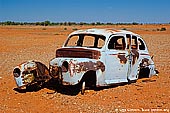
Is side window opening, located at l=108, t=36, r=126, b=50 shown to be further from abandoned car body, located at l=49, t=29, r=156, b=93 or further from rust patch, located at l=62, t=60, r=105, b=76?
rust patch, located at l=62, t=60, r=105, b=76

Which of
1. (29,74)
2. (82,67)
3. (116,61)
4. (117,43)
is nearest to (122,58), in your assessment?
(116,61)

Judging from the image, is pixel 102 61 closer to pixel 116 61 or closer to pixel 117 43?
pixel 116 61

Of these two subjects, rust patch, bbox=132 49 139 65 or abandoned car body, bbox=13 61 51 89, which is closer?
abandoned car body, bbox=13 61 51 89

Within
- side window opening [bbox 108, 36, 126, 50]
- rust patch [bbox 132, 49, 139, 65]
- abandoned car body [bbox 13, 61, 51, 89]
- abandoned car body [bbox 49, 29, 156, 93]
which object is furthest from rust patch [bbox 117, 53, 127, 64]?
abandoned car body [bbox 13, 61, 51, 89]

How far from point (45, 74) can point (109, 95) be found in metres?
1.92

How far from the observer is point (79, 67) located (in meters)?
9.07

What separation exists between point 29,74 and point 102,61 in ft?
6.77

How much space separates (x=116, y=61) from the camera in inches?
406

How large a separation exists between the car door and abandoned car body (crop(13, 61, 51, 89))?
1.75 meters

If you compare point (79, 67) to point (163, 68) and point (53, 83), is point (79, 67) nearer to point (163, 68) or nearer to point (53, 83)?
point (53, 83)

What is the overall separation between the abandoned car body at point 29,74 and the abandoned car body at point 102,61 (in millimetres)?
358

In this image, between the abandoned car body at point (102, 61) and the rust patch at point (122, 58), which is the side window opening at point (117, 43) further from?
the rust patch at point (122, 58)

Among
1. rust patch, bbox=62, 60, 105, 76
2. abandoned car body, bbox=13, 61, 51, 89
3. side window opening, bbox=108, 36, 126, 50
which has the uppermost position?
side window opening, bbox=108, 36, 126, 50

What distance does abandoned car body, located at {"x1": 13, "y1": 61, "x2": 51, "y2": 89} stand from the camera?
31.6ft
